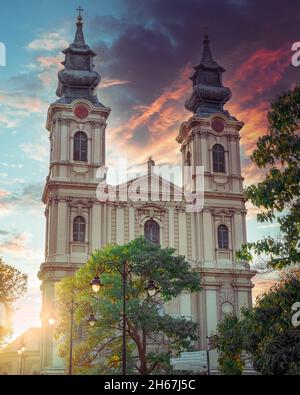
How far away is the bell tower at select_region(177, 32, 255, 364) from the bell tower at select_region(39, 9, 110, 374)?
23.6 feet

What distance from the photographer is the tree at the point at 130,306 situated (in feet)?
95.2

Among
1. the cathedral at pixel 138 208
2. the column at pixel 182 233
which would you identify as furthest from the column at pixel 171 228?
the column at pixel 182 233

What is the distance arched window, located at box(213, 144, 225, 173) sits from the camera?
47281mm

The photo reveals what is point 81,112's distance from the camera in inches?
1801

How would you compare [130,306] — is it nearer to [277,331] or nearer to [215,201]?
[277,331]

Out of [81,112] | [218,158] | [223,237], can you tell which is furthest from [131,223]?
[81,112]

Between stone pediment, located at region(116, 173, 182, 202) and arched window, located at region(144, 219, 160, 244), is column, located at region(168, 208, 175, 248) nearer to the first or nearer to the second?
arched window, located at region(144, 219, 160, 244)

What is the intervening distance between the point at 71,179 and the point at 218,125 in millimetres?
12145

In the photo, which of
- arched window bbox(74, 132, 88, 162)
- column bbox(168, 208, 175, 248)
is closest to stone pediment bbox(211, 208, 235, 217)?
column bbox(168, 208, 175, 248)

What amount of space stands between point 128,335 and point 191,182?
19.6m

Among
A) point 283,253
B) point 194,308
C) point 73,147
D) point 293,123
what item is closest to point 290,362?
point 283,253

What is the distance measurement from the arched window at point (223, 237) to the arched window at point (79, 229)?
9.89 metres

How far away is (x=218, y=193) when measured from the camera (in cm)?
4591
